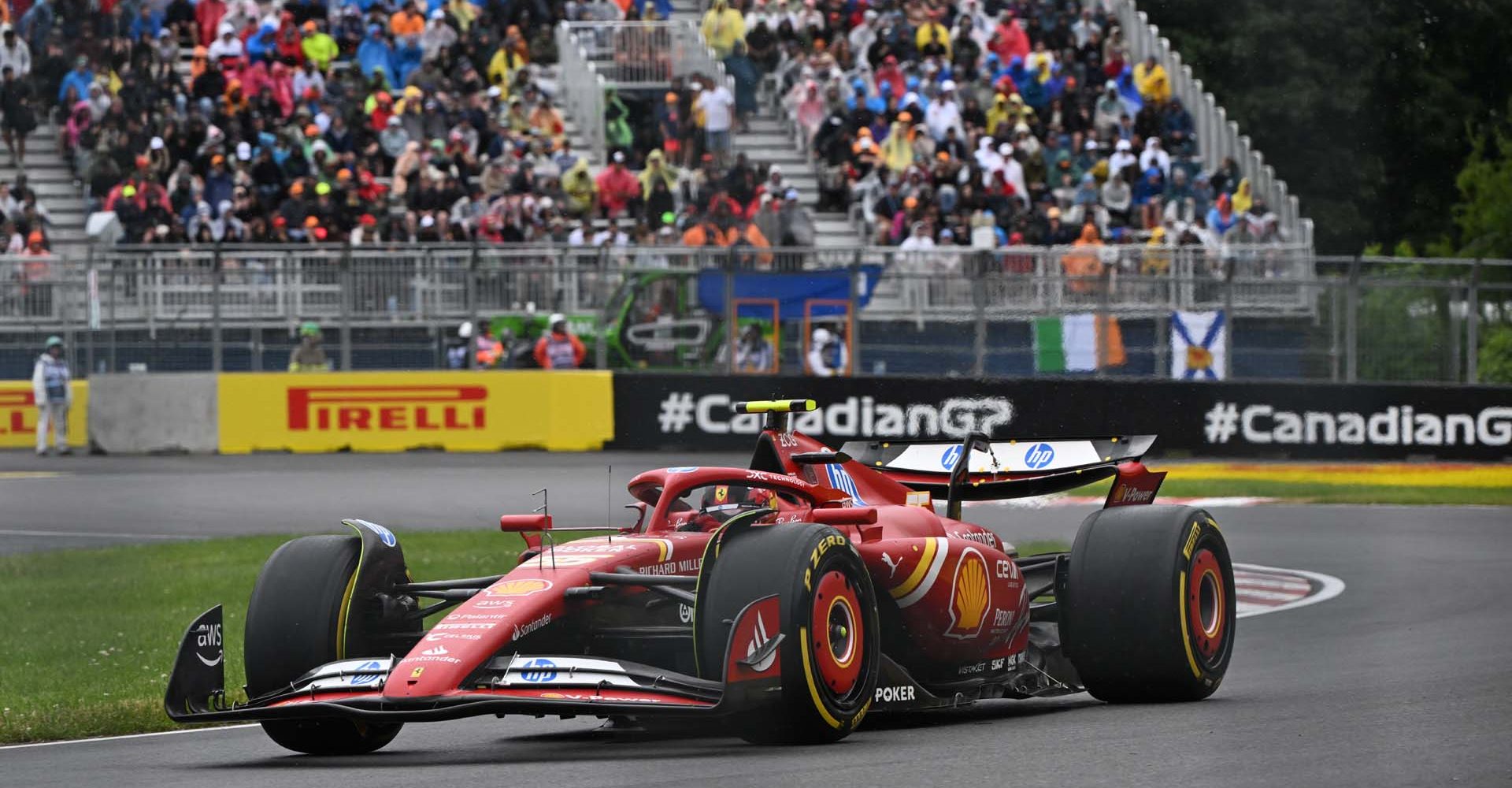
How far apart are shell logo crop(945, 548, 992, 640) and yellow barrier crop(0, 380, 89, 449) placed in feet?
62.7

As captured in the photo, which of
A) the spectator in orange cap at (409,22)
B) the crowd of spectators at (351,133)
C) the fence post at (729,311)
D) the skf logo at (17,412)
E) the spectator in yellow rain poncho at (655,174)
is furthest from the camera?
the spectator in orange cap at (409,22)

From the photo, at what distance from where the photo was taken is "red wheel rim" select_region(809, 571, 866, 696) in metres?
7.51

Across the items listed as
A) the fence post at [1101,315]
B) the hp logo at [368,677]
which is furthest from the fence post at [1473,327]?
the hp logo at [368,677]

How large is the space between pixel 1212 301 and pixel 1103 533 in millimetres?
15073

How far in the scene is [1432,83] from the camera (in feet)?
45.2

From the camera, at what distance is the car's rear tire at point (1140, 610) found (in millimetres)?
8844

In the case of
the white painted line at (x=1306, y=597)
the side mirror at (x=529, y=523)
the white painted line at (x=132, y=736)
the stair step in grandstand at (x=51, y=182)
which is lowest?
the white painted line at (x=1306, y=597)

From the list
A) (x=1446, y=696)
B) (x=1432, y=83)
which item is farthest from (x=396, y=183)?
(x=1446, y=696)

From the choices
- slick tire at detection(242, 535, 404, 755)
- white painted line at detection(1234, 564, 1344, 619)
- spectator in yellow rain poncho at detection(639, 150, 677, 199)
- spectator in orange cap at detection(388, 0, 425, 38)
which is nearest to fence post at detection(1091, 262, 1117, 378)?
spectator in yellow rain poncho at detection(639, 150, 677, 199)

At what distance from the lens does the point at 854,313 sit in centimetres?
2403

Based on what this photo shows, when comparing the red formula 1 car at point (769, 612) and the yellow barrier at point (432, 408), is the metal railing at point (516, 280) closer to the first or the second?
the yellow barrier at point (432, 408)

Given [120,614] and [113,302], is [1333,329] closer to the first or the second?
[113,302]

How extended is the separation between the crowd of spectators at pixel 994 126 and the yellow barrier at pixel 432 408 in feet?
14.9

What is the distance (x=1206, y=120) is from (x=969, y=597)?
2234 centimetres
